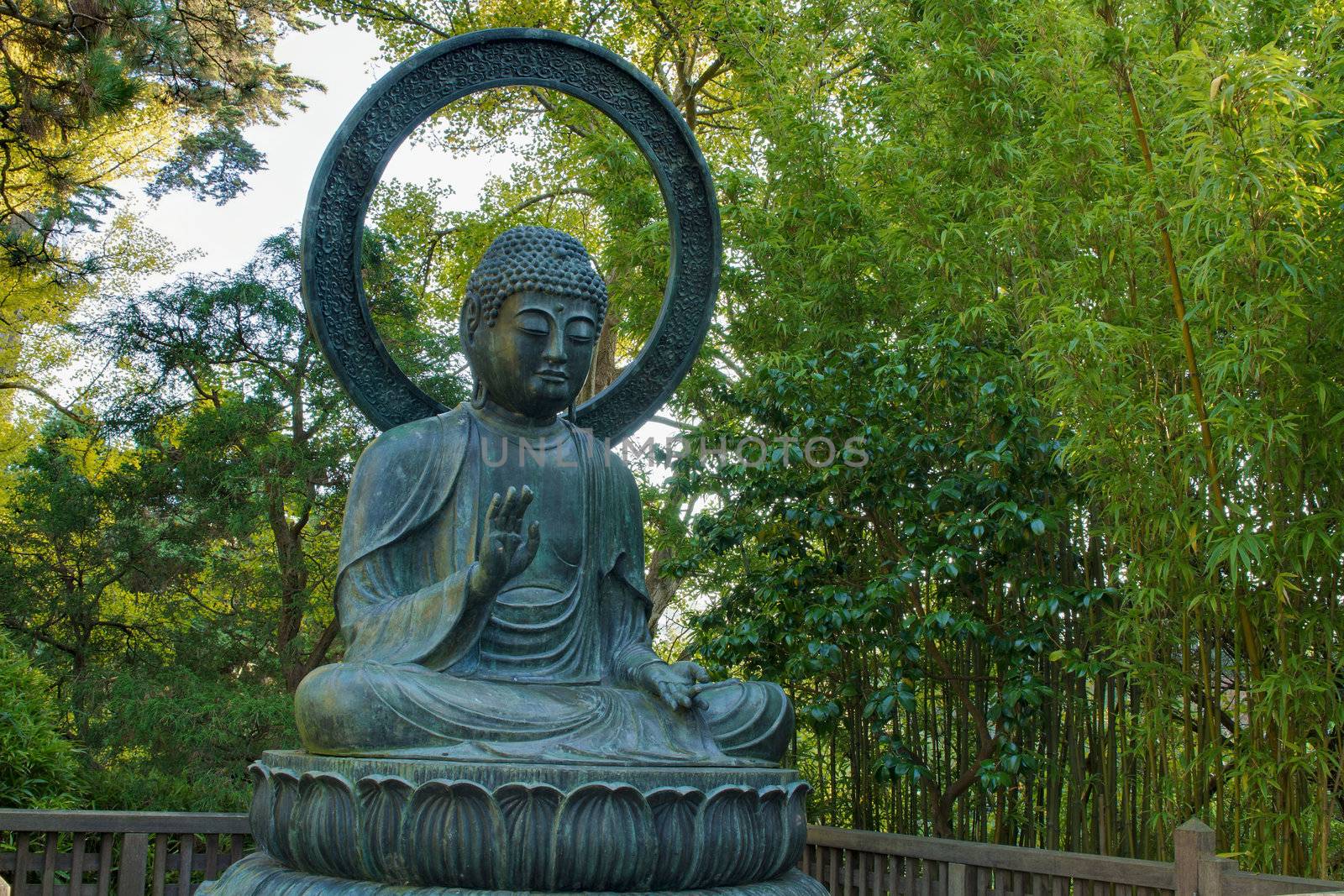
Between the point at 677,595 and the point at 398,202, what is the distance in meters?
4.02

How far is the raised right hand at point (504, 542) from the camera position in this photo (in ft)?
10.6

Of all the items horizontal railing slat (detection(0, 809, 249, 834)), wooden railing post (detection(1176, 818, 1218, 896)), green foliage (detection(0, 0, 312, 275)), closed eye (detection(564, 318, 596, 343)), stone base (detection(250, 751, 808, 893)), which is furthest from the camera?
green foliage (detection(0, 0, 312, 275))

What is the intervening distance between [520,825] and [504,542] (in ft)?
2.37

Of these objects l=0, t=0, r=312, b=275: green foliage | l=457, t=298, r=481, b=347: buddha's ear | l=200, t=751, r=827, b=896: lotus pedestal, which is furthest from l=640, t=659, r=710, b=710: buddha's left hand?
l=0, t=0, r=312, b=275: green foliage

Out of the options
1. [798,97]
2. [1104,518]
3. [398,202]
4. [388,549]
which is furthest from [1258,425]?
[398,202]

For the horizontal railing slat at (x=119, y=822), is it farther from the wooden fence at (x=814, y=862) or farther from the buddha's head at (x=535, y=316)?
the buddha's head at (x=535, y=316)

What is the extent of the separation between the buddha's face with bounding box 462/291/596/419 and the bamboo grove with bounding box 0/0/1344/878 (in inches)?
63.0

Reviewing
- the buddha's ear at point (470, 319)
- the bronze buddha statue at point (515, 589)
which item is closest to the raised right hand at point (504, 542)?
the bronze buddha statue at point (515, 589)

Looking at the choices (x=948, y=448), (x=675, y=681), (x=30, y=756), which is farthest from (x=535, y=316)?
(x=30, y=756)

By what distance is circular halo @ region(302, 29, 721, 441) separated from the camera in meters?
4.05

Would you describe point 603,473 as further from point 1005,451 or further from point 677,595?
point 677,595

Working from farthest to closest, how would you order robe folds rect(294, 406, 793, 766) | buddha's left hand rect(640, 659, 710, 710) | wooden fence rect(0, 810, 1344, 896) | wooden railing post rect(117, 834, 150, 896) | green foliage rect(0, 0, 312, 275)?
1. green foliage rect(0, 0, 312, 275)
2. wooden railing post rect(117, 834, 150, 896)
3. wooden fence rect(0, 810, 1344, 896)
4. buddha's left hand rect(640, 659, 710, 710)
5. robe folds rect(294, 406, 793, 766)

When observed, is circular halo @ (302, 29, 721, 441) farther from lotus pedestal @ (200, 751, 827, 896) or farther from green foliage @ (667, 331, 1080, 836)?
lotus pedestal @ (200, 751, 827, 896)

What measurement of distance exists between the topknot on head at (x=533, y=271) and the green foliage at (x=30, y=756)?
3.10 meters
